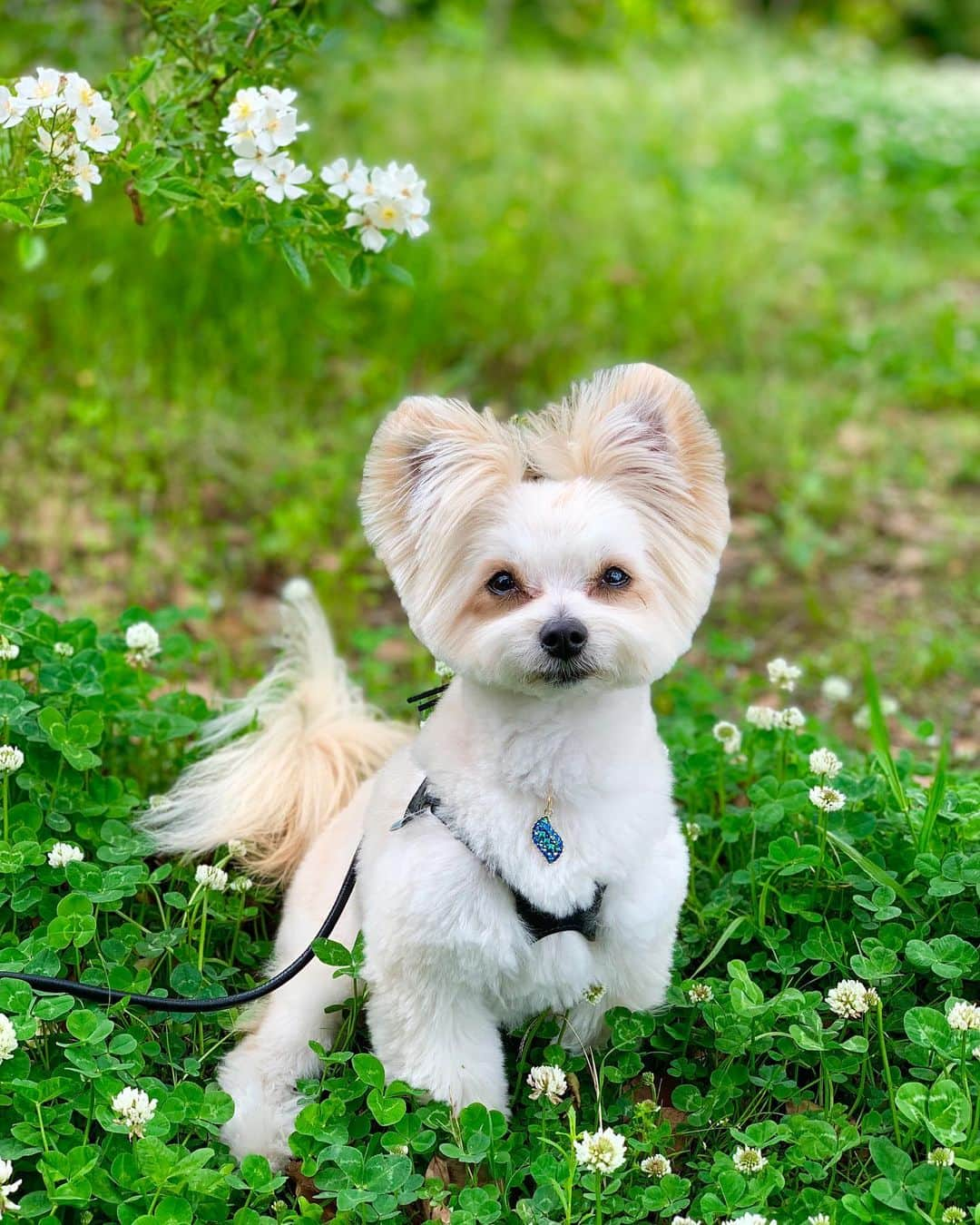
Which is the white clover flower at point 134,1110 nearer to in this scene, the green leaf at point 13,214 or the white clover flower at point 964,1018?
the white clover flower at point 964,1018

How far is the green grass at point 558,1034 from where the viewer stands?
178 cm

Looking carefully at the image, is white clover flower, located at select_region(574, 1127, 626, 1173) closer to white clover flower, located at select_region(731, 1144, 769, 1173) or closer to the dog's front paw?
white clover flower, located at select_region(731, 1144, 769, 1173)

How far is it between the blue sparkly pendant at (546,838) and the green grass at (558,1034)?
347mm

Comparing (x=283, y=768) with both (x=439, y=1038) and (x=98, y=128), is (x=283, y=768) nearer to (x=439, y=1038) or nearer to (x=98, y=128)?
(x=439, y=1038)

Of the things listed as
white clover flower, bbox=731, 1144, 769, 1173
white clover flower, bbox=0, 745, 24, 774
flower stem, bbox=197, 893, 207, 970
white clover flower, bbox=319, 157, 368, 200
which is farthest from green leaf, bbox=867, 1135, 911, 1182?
white clover flower, bbox=319, 157, 368, 200

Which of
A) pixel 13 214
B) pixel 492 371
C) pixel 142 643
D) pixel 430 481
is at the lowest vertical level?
pixel 492 371

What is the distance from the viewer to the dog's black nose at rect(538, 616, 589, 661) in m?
1.69

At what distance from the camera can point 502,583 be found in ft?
5.97

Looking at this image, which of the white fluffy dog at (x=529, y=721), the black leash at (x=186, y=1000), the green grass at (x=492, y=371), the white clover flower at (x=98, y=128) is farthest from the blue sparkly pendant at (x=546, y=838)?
the green grass at (x=492, y=371)

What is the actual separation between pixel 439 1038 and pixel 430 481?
A: 82 centimetres

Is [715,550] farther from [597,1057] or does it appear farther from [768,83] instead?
[768,83]

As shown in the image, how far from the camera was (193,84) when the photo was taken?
2.47m

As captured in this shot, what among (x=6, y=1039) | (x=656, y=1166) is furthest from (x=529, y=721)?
(x=6, y=1039)

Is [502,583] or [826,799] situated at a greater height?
[502,583]
